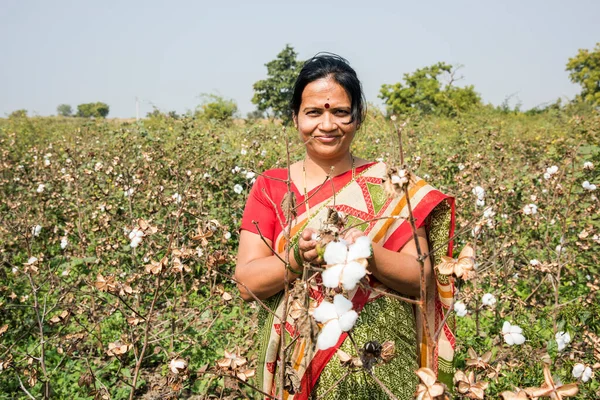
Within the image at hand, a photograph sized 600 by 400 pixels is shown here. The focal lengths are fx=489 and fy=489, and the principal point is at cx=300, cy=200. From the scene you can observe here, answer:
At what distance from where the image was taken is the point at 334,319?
611 mm

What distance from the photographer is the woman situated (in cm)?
121

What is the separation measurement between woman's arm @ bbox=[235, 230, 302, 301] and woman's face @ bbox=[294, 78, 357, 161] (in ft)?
1.03

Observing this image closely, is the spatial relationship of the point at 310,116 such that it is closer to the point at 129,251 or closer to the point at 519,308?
the point at 519,308

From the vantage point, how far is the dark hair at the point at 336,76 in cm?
137

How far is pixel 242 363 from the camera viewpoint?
79 centimetres

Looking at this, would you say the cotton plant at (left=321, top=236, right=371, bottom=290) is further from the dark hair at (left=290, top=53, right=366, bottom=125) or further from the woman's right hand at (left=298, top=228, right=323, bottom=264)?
the dark hair at (left=290, top=53, right=366, bottom=125)

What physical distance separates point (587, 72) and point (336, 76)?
4095 centimetres

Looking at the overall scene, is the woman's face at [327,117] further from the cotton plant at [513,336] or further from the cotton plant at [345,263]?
A: the cotton plant at [345,263]

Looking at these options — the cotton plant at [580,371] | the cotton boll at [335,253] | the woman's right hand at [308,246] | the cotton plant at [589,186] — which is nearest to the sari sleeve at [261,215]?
the woman's right hand at [308,246]

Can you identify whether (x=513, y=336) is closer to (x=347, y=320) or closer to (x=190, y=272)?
(x=347, y=320)

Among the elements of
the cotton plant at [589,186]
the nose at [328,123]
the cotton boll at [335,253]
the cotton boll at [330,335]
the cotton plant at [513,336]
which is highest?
the nose at [328,123]

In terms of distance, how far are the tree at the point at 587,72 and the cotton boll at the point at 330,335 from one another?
127ft

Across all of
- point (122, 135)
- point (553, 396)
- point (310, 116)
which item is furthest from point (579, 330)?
point (122, 135)

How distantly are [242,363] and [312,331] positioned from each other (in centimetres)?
13
